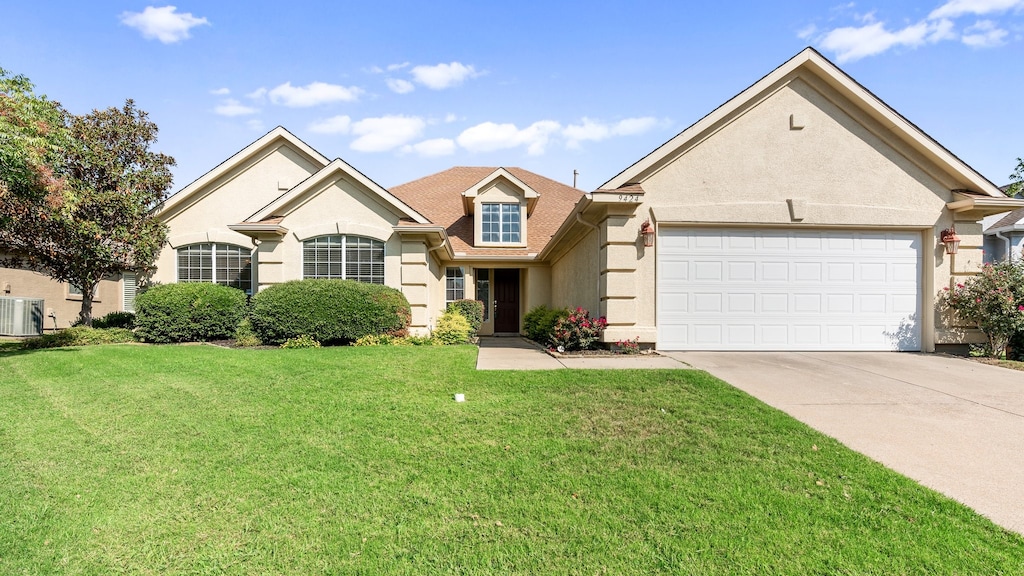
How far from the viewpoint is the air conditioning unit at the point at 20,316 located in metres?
14.0

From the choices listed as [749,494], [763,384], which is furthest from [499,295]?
[749,494]

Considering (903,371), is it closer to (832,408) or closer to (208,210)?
(832,408)

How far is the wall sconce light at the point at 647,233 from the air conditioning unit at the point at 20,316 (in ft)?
60.5

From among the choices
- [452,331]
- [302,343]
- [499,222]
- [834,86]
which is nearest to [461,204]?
[499,222]

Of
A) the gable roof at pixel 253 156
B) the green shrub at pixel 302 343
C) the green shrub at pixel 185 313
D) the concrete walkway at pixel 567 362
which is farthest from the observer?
the gable roof at pixel 253 156

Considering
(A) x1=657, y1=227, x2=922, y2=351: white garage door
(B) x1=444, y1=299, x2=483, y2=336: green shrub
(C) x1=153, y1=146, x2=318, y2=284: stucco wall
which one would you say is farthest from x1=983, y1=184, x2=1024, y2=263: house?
(C) x1=153, y1=146, x2=318, y2=284: stucco wall

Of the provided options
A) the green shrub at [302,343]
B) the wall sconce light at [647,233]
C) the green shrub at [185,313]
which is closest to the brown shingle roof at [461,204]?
the green shrub at [185,313]

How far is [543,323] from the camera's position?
11523mm

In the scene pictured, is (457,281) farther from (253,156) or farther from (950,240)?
(950,240)

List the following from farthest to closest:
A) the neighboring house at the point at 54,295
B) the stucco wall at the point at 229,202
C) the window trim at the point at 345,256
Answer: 1. the neighboring house at the point at 54,295
2. the stucco wall at the point at 229,202
3. the window trim at the point at 345,256

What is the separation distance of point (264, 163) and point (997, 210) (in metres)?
19.0

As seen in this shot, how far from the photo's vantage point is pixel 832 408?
17.6 feet

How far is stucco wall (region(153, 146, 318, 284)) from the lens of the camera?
14289 mm

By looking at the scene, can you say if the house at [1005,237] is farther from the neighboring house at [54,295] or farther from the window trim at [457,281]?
the neighboring house at [54,295]
